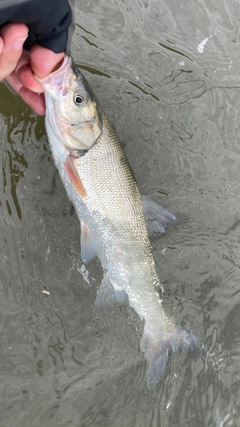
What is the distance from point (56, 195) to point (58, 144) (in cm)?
59

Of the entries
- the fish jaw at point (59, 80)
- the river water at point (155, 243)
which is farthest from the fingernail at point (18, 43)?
the river water at point (155, 243)

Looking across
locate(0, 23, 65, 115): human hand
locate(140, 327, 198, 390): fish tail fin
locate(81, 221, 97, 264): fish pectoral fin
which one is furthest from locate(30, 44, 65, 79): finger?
locate(140, 327, 198, 390): fish tail fin

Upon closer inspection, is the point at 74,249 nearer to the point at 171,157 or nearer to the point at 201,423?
the point at 171,157

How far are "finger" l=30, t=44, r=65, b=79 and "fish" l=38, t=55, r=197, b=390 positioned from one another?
100 millimetres

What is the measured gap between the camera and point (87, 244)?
2826 millimetres

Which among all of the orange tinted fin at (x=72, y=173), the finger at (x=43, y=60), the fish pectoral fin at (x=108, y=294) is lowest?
the fish pectoral fin at (x=108, y=294)

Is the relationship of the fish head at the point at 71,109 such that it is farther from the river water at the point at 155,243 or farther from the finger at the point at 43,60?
the river water at the point at 155,243

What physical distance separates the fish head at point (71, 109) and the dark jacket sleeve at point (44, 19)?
0.29 m

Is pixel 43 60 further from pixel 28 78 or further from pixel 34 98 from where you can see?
pixel 34 98

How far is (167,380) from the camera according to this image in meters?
3.27

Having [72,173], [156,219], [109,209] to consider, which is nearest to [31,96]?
[72,173]

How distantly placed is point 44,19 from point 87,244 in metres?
1.51

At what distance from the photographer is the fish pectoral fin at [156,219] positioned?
9.49ft

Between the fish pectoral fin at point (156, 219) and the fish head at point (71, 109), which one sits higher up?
the fish head at point (71, 109)
